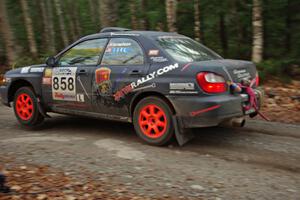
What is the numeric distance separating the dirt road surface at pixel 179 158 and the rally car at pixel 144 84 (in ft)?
1.31

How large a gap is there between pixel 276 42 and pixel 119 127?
7113mm

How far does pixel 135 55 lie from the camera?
5840 mm

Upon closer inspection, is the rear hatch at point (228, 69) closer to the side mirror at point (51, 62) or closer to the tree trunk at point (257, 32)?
the side mirror at point (51, 62)

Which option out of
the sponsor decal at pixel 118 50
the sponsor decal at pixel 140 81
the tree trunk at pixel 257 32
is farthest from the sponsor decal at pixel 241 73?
the tree trunk at pixel 257 32

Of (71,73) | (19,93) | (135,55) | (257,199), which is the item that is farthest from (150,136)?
(19,93)

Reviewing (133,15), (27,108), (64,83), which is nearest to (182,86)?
(64,83)

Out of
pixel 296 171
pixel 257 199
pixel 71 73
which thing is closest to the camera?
pixel 257 199

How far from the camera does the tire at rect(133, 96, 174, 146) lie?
18.0ft

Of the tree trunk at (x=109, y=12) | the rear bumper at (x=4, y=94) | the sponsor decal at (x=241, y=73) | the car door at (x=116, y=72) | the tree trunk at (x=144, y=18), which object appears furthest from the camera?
the tree trunk at (x=144, y=18)

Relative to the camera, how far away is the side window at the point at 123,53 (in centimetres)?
582

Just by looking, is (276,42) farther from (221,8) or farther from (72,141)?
(72,141)

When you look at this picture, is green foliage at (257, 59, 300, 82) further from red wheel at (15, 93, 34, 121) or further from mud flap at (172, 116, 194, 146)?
red wheel at (15, 93, 34, 121)

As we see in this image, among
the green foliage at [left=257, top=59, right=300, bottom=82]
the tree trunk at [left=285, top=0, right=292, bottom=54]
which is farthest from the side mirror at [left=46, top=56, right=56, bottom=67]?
the tree trunk at [left=285, top=0, right=292, bottom=54]

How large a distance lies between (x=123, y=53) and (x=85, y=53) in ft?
2.74
